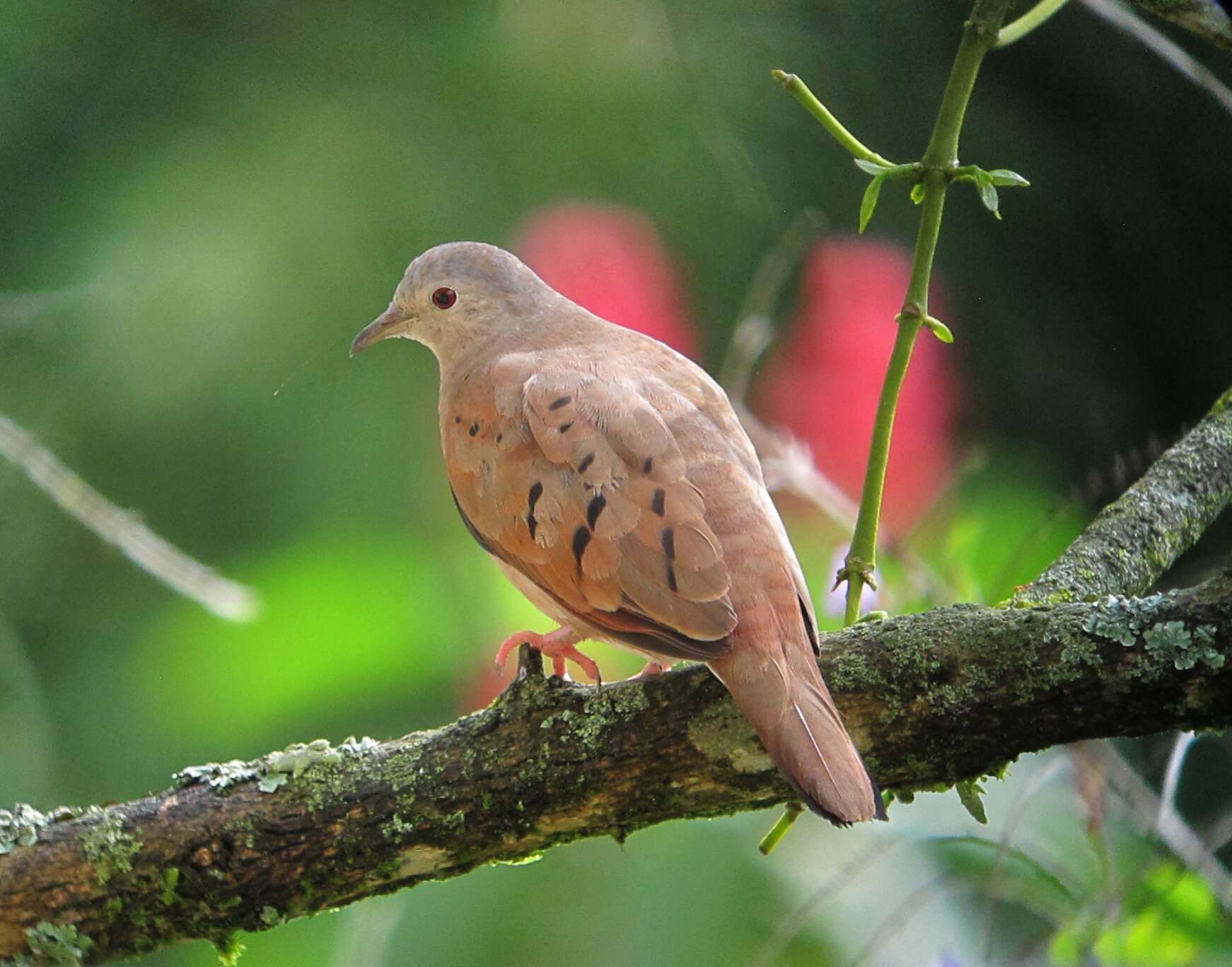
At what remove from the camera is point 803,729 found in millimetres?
1628

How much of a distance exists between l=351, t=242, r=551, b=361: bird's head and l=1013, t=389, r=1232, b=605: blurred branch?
113 centimetres

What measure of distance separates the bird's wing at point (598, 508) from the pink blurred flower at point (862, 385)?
1.60 meters

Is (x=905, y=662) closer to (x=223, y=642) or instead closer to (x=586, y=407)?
(x=586, y=407)

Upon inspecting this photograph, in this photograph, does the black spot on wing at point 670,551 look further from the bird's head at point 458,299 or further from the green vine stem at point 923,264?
the bird's head at point 458,299

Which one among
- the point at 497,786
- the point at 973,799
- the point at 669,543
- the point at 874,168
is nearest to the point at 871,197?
the point at 874,168

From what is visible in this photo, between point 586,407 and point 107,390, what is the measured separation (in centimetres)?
307

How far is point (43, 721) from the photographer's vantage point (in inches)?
174

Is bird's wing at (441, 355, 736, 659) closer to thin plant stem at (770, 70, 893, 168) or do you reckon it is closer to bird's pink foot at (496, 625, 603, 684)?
bird's pink foot at (496, 625, 603, 684)

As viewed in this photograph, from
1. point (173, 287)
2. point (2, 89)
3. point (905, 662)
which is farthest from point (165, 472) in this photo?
point (905, 662)

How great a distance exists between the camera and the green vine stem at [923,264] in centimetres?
182

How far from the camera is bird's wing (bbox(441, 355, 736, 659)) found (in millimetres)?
1869

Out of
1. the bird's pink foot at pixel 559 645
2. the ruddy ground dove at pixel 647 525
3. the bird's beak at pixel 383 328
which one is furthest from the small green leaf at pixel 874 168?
the bird's beak at pixel 383 328

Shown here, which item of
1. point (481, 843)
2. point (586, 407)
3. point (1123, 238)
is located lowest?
point (481, 843)

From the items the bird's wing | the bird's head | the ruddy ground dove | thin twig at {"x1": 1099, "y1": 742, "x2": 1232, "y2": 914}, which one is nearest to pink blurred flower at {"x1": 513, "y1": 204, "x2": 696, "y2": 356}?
the bird's head
